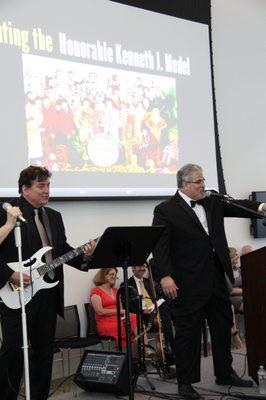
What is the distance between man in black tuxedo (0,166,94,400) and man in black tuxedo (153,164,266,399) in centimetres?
81

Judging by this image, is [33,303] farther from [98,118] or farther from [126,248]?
[98,118]

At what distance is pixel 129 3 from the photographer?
6797mm

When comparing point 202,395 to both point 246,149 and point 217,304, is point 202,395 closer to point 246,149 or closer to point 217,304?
point 217,304

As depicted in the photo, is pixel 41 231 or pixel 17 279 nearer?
pixel 17 279

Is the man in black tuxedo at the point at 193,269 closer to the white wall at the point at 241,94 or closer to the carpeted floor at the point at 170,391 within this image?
the carpeted floor at the point at 170,391

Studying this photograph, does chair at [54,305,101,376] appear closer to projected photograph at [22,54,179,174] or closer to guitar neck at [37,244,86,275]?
Answer: projected photograph at [22,54,179,174]

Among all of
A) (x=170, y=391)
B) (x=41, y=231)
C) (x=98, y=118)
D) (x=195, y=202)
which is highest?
(x=98, y=118)

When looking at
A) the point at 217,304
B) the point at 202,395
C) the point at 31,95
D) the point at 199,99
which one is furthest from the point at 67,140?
the point at 202,395

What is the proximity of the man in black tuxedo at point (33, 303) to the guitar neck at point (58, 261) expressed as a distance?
2.5 inches

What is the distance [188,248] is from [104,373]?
46.6 inches

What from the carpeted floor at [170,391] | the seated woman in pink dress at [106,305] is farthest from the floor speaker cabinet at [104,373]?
the seated woman in pink dress at [106,305]

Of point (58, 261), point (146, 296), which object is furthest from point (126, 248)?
point (146, 296)

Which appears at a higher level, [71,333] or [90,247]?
[90,247]

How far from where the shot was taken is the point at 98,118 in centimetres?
639
